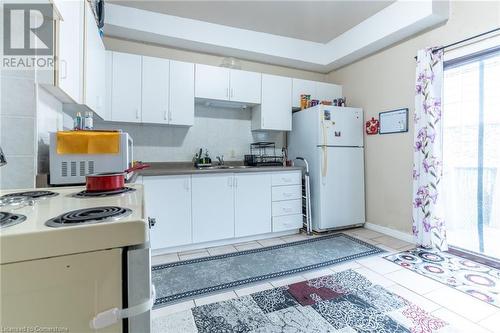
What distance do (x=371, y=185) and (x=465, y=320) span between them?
201cm

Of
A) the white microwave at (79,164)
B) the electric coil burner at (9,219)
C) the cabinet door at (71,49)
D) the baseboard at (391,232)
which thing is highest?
the cabinet door at (71,49)

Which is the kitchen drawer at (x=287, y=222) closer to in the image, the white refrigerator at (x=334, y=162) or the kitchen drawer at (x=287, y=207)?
the kitchen drawer at (x=287, y=207)

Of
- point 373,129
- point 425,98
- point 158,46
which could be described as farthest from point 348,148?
point 158,46

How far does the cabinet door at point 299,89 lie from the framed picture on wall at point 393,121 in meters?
1.00

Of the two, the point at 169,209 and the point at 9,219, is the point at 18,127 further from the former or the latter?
the point at 169,209

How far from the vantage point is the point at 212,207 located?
278cm

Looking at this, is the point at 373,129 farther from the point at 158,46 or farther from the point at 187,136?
the point at 158,46

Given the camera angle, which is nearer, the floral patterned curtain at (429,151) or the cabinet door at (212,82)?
the floral patterned curtain at (429,151)

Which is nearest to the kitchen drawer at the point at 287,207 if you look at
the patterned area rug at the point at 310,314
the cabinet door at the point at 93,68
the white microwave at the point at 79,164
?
the patterned area rug at the point at 310,314

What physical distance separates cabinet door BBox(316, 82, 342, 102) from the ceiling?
70 centimetres

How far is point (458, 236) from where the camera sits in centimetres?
263

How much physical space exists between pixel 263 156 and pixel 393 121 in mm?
1664

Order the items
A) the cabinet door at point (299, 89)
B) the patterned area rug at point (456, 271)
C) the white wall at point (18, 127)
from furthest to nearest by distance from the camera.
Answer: the cabinet door at point (299, 89), the patterned area rug at point (456, 271), the white wall at point (18, 127)

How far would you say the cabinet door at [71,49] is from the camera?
1.53m
